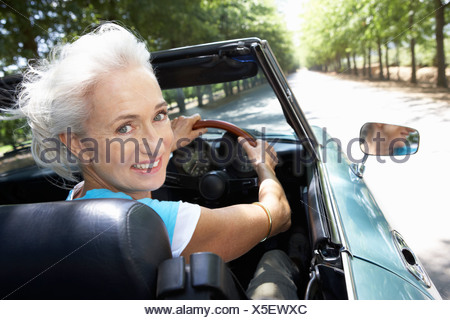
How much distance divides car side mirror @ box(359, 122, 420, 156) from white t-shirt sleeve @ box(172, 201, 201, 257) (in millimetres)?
1133

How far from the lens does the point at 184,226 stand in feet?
3.77

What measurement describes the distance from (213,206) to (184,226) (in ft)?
3.66

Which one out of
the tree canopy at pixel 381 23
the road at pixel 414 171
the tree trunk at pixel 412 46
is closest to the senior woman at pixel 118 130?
the road at pixel 414 171

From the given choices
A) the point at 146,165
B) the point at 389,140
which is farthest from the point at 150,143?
the point at 389,140

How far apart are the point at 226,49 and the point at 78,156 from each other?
96 cm

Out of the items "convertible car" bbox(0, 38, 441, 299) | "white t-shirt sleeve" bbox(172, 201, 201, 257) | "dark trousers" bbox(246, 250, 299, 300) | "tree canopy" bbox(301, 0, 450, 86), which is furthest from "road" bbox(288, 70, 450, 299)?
"tree canopy" bbox(301, 0, 450, 86)

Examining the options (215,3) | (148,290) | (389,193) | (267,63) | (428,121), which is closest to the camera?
(148,290)

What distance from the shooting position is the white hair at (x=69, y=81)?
1219mm

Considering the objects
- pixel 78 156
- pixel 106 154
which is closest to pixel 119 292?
pixel 106 154

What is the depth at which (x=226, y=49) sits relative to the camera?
1.77 metres

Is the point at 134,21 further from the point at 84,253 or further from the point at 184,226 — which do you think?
the point at 84,253

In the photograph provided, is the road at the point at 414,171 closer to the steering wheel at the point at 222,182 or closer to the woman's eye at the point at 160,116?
the steering wheel at the point at 222,182

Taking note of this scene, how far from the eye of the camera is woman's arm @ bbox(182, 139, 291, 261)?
1.19 meters

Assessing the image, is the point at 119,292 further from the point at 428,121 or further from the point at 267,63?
the point at 428,121
